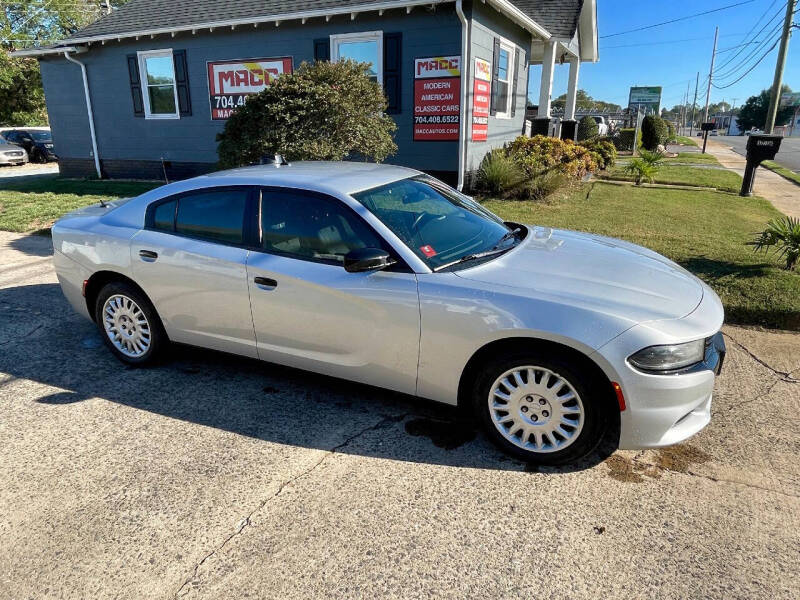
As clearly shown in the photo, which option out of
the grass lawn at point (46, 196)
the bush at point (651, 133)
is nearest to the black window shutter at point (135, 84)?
the grass lawn at point (46, 196)

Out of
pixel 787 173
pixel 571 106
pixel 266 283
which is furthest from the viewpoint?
pixel 787 173

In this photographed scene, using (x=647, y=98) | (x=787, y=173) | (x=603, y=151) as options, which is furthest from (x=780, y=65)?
(x=647, y=98)

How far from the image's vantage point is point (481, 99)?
11844 millimetres

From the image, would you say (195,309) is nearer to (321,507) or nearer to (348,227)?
(348,227)

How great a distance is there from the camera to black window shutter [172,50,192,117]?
13.7 m

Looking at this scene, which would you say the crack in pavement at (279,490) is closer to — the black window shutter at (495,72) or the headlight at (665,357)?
the headlight at (665,357)

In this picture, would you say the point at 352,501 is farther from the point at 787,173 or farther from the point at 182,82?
the point at 787,173

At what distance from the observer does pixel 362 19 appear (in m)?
11.5

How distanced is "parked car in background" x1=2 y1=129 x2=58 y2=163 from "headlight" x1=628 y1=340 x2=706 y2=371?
2662 cm

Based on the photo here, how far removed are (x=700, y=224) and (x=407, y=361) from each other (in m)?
7.74

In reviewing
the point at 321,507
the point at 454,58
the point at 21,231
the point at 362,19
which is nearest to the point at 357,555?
the point at 321,507

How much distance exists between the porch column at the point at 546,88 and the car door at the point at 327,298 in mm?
13210

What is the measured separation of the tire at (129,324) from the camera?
166 inches

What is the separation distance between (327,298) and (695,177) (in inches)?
664
